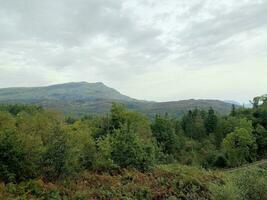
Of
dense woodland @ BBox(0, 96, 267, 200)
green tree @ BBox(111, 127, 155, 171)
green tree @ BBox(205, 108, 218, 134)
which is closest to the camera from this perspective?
dense woodland @ BBox(0, 96, 267, 200)

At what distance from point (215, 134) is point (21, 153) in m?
71.5

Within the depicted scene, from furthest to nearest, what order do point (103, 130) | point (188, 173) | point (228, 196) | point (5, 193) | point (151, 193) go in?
point (103, 130) < point (188, 173) < point (151, 193) < point (228, 196) < point (5, 193)

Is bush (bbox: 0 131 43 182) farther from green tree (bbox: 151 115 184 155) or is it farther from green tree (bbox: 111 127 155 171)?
green tree (bbox: 151 115 184 155)

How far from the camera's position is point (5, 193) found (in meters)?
19.4

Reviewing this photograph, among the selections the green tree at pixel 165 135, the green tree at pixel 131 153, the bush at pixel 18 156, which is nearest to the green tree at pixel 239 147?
the green tree at pixel 165 135

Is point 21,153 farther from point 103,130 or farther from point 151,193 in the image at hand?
point 103,130

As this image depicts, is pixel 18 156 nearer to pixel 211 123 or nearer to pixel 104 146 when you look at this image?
pixel 104 146

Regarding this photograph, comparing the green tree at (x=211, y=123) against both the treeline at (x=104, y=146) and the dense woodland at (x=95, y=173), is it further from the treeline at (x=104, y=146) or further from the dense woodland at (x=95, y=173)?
the dense woodland at (x=95, y=173)

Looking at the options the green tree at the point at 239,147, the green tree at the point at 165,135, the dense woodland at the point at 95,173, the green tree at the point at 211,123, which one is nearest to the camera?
the dense woodland at the point at 95,173

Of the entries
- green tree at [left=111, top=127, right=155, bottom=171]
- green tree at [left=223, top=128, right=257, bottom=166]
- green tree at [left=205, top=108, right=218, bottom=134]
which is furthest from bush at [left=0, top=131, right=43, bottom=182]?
green tree at [left=205, top=108, right=218, bottom=134]

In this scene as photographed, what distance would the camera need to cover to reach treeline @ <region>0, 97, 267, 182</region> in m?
23.3

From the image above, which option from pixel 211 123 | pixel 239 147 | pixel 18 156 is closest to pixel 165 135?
pixel 239 147

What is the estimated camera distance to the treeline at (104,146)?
23.3 metres

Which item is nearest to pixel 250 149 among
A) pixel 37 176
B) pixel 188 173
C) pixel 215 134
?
pixel 215 134
